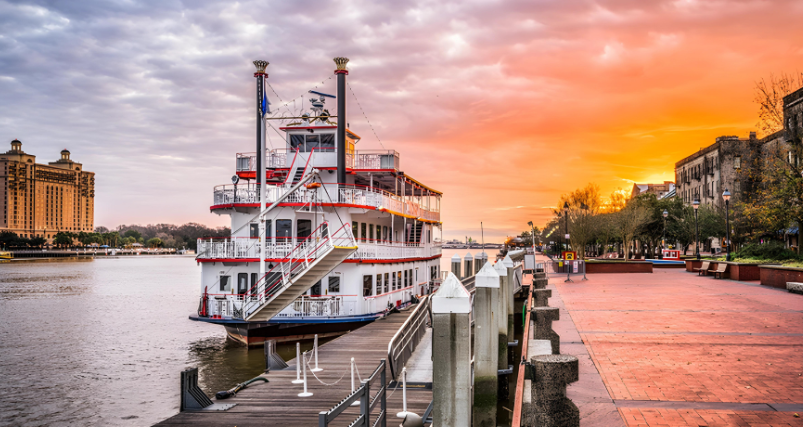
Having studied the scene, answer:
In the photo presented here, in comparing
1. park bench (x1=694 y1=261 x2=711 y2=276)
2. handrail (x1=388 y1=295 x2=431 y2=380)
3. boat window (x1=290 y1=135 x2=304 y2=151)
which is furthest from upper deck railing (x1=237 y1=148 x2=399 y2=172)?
park bench (x1=694 y1=261 x2=711 y2=276)

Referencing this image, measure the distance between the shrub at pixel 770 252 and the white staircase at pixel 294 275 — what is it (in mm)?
20798

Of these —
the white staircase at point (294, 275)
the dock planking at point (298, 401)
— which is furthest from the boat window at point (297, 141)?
the dock planking at point (298, 401)

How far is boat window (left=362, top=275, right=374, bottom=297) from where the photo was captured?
21609 millimetres

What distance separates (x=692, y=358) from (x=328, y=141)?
19.4m

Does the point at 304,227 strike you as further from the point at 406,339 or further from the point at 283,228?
the point at 406,339

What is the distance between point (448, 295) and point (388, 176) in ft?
67.9

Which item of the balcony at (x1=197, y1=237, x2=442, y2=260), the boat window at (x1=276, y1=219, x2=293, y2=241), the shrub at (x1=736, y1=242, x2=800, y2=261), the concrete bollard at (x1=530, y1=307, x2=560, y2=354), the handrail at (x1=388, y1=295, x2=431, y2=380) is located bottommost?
the handrail at (x1=388, y1=295, x2=431, y2=380)

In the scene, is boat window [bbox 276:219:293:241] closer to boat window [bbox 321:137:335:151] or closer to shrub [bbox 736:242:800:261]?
boat window [bbox 321:137:335:151]

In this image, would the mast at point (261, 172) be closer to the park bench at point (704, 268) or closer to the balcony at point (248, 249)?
the balcony at point (248, 249)

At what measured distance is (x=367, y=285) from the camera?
72.3 ft

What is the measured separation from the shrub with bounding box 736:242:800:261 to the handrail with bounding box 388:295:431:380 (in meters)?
19.1

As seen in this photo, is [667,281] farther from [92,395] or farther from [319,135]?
[92,395]

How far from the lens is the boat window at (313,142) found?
26406 mm

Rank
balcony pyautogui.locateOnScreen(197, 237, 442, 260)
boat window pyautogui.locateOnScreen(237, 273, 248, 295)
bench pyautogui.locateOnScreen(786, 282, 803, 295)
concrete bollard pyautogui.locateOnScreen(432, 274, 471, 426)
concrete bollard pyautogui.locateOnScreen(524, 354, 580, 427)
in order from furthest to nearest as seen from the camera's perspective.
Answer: boat window pyautogui.locateOnScreen(237, 273, 248, 295) → balcony pyautogui.locateOnScreen(197, 237, 442, 260) → bench pyautogui.locateOnScreen(786, 282, 803, 295) → concrete bollard pyautogui.locateOnScreen(432, 274, 471, 426) → concrete bollard pyautogui.locateOnScreen(524, 354, 580, 427)
